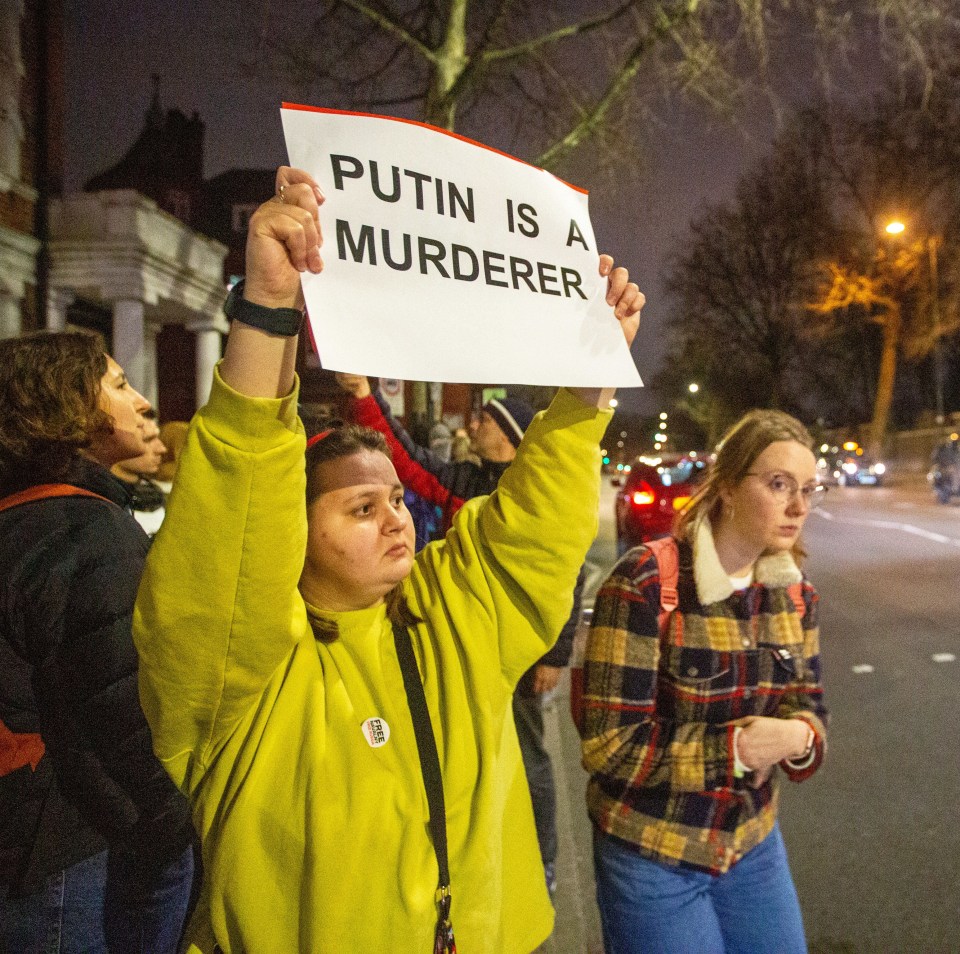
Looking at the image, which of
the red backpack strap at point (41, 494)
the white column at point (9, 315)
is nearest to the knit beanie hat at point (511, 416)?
the red backpack strap at point (41, 494)

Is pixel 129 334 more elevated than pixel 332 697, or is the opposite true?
pixel 129 334

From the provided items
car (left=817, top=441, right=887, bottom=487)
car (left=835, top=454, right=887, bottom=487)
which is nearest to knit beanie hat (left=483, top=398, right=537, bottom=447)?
car (left=817, top=441, right=887, bottom=487)

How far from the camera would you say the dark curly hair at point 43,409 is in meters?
1.88

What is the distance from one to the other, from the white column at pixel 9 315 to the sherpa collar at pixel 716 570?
35.7ft

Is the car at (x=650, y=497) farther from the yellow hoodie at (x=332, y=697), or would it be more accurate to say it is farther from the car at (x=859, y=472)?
the car at (x=859, y=472)

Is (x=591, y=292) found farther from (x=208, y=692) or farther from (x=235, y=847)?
(x=235, y=847)

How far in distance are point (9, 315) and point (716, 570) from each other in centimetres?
1130

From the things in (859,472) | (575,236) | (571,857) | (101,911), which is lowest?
(859,472)

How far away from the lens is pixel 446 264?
1.48m

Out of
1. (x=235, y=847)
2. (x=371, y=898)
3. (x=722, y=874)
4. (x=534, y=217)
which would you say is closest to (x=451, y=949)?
(x=371, y=898)

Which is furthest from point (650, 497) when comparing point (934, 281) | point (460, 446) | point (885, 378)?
point (885, 378)

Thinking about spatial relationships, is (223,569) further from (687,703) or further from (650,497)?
(650,497)

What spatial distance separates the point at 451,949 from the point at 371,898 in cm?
19

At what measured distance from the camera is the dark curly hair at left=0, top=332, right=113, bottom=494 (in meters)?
1.88
